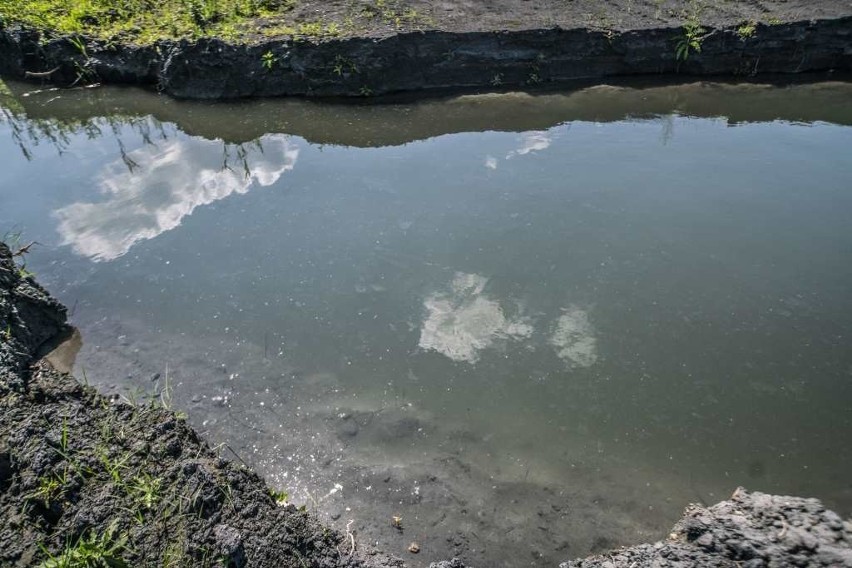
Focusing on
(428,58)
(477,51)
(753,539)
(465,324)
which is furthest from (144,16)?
(753,539)

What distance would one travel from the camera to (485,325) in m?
4.32

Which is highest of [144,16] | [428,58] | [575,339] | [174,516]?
[144,16]

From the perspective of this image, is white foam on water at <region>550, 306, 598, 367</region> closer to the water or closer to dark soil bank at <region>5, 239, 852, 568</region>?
the water

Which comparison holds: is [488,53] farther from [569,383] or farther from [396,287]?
[569,383]

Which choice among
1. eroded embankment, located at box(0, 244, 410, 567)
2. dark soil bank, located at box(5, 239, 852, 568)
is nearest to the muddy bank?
dark soil bank, located at box(5, 239, 852, 568)

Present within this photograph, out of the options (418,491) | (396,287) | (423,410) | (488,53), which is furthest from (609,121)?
(418,491)

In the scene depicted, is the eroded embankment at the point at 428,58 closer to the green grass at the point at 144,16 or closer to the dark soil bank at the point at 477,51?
the dark soil bank at the point at 477,51

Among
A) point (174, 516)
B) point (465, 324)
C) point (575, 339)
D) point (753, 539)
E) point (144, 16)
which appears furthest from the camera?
point (144, 16)

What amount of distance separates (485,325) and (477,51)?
5.17 m

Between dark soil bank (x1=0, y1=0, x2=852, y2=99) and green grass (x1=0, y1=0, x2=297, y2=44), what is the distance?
8.1 inches

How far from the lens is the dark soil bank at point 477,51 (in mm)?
7879

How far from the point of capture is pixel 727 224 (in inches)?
210

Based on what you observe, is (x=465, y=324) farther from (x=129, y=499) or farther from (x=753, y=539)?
(x=129, y=499)

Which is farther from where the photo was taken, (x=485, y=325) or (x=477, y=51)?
(x=477, y=51)
